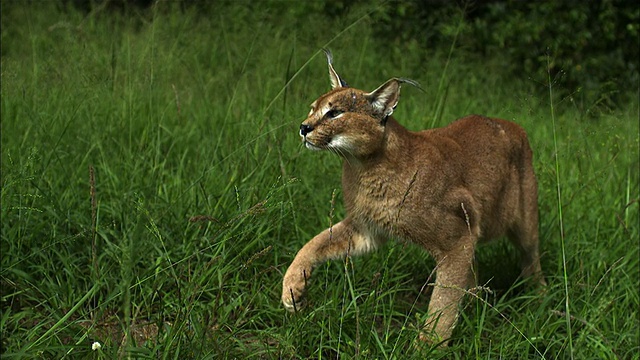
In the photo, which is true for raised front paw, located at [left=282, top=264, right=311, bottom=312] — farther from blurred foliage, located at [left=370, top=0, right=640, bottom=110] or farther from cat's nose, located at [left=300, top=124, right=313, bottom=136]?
blurred foliage, located at [left=370, top=0, right=640, bottom=110]

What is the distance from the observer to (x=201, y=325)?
288 cm

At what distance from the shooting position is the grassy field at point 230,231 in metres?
3.15

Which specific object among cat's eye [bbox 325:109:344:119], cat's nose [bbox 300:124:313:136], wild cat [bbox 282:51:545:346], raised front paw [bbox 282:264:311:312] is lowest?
raised front paw [bbox 282:264:311:312]

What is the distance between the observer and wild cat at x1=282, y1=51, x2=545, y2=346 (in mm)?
3537

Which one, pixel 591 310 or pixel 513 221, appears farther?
pixel 513 221

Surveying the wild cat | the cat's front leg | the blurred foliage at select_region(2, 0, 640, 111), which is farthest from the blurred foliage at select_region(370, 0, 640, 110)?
the cat's front leg

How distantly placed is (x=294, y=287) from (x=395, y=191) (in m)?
0.63

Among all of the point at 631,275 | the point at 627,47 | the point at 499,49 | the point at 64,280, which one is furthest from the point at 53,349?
the point at 627,47

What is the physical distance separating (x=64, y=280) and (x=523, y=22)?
22.1 ft

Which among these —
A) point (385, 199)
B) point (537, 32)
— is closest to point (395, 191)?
point (385, 199)

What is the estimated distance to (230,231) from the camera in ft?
11.0

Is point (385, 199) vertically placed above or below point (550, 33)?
above

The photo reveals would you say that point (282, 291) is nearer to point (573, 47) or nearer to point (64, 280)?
point (64, 280)

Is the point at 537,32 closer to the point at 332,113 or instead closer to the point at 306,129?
the point at 332,113
